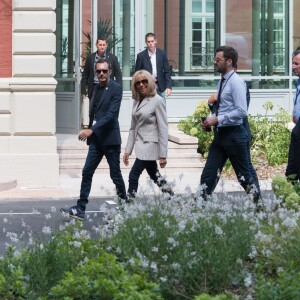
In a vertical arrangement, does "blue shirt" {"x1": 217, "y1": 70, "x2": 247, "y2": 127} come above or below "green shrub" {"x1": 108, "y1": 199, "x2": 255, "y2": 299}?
above

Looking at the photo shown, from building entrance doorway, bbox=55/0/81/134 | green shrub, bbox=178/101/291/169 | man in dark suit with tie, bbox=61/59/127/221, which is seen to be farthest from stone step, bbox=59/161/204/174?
man in dark suit with tie, bbox=61/59/127/221

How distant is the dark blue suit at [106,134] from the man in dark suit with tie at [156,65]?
643 cm

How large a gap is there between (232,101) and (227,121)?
0.25 meters

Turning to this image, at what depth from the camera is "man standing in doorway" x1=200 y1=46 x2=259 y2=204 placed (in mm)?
12250

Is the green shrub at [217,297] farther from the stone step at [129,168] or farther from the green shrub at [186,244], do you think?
the stone step at [129,168]

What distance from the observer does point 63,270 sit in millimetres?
7910

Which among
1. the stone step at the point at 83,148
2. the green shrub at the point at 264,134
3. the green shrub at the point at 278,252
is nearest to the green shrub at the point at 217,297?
the green shrub at the point at 278,252

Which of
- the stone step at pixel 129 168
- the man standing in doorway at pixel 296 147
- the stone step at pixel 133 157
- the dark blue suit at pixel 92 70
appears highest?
the dark blue suit at pixel 92 70

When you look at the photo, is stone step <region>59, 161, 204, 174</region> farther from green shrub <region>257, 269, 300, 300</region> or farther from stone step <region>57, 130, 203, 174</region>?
green shrub <region>257, 269, 300, 300</region>

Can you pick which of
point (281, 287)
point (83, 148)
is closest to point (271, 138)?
point (83, 148)

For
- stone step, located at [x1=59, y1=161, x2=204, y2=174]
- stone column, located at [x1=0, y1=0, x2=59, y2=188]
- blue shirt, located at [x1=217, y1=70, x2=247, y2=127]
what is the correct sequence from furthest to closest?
stone step, located at [x1=59, y1=161, x2=204, y2=174] → stone column, located at [x1=0, y1=0, x2=59, y2=188] → blue shirt, located at [x1=217, y1=70, x2=247, y2=127]

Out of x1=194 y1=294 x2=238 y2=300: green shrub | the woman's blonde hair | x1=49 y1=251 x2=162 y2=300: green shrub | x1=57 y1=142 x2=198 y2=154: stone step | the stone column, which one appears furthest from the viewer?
x1=57 y1=142 x2=198 y2=154: stone step

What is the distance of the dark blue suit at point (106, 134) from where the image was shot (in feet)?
44.7

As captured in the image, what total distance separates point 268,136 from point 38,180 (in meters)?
4.83
